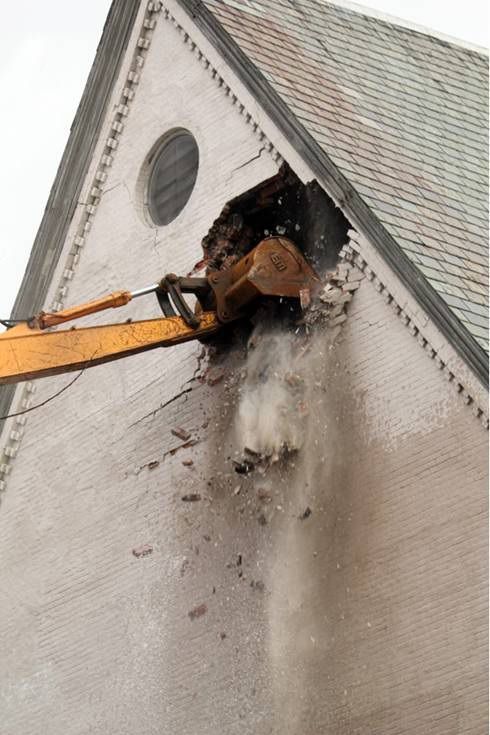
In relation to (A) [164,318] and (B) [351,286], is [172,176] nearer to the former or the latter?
(A) [164,318]

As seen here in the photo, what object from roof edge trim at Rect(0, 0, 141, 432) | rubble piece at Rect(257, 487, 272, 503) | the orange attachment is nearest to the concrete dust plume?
rubble piece at Rect(257, 487, 272, 503)

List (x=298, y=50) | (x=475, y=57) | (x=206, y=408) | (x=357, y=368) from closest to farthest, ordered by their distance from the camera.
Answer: (x=357, y=368), (x=206, y=408), (x=298, y=50), (x=475, y=57)

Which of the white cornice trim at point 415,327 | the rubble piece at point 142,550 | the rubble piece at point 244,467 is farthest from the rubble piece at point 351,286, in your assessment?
the rubble piece at point 142,550

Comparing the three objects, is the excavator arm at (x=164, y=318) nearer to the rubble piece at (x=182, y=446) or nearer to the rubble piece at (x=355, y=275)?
the rubble piece at (x=355, y=275)

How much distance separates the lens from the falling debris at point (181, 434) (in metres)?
20.4

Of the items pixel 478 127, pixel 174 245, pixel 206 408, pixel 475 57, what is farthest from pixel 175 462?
pixel 475 57

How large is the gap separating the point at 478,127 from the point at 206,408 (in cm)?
496

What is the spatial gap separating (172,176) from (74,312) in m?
3.12

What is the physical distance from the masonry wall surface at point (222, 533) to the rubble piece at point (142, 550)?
0.19ft

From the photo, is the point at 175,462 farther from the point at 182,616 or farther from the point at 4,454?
the point at 4,454

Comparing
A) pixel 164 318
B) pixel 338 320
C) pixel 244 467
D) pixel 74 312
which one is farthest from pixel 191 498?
pixel 338 320

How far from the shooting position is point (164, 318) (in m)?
19.9

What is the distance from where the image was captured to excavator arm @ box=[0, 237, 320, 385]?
63.1 ft

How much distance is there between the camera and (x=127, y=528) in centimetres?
2072
